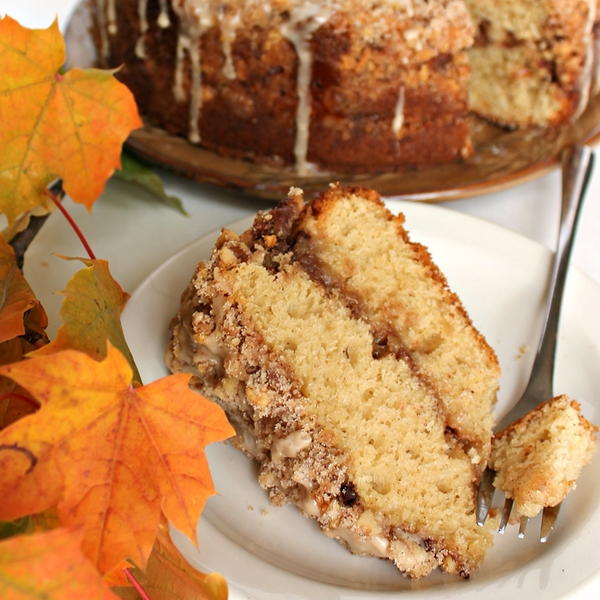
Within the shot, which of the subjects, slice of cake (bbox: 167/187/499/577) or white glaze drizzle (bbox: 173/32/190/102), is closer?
slice of cake (bbox: 167/187/499/577)

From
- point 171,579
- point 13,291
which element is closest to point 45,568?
point 171,579

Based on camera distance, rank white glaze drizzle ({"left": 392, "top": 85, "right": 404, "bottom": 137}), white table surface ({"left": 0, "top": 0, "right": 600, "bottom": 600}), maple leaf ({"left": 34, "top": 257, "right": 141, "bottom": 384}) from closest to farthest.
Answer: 1. maple leaf ({"left": 34, "top": 257, "right": 141, "bottom": 384})
2. white table surface ({"left": 0, "top": 0, "right": 600, "bottom": 600})
3. white glaze drizzle ({"left": 392, "top": 85, "right": 404, "bottom": 137})

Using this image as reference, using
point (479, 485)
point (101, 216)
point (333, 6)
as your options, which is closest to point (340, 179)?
point (333, 6)

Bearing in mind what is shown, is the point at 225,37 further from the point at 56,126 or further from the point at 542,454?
the point at 542,454

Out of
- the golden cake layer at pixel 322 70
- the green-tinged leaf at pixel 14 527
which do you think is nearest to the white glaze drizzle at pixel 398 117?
the golden cake layer at pixel 322 70

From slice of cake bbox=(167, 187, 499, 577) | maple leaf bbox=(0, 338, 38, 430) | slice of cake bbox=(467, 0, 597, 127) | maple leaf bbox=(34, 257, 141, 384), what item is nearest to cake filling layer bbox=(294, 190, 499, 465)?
slice of cake bbox=(167, 187, 499, 577)

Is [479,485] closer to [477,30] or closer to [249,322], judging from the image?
[249,322]

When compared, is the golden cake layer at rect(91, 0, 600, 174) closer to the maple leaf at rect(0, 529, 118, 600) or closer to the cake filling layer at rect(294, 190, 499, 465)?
the cake filling layer at rect(294, 190, 499, 465)

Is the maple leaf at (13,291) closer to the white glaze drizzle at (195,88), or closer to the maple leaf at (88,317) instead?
the maple leaf at (88,317)
